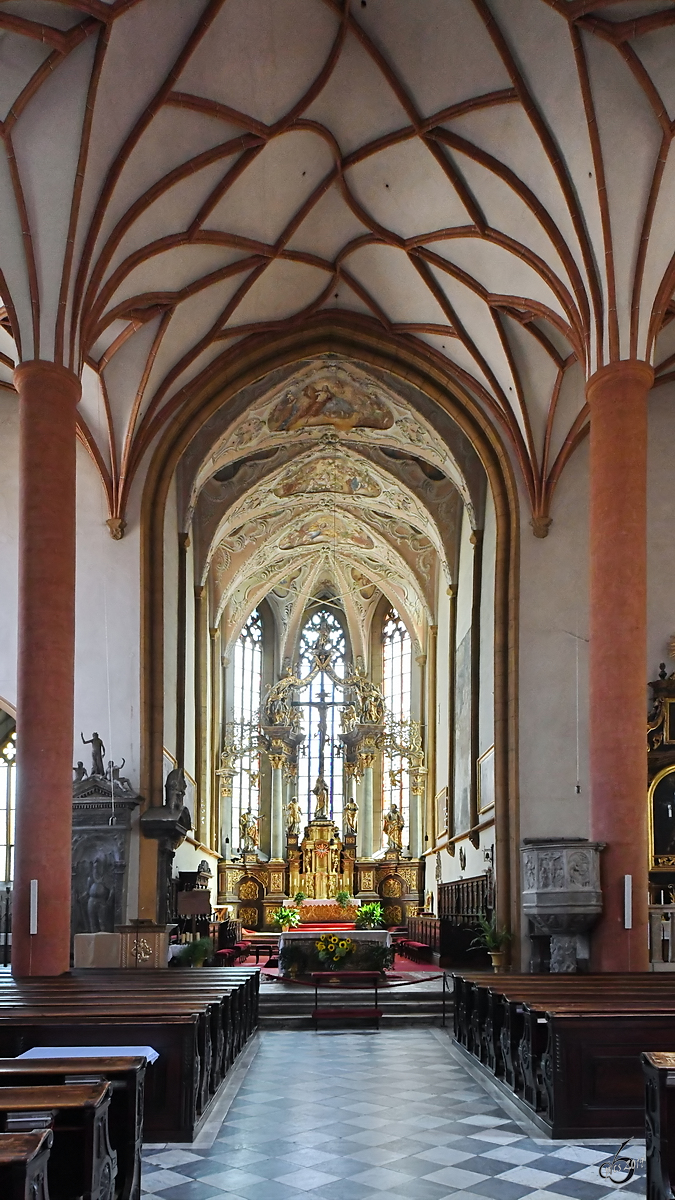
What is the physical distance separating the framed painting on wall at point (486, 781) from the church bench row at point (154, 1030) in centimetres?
1144

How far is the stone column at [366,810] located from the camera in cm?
3519

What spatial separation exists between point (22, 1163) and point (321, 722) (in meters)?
33.4

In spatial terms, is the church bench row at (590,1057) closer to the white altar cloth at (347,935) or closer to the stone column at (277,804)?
the white altar cloth at (347,935)

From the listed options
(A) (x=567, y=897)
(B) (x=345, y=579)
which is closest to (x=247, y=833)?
(B) (x=345, y=579)

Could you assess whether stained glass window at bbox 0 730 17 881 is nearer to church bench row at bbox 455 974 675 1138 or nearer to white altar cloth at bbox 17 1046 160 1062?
church bench row at bbox 455 974 675 1138

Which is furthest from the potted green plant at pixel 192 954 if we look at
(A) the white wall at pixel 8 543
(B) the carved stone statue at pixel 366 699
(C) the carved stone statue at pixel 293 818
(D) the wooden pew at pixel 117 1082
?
(C) the carved stone statue at pixel 293 818

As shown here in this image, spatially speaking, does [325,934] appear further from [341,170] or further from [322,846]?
[322,846]

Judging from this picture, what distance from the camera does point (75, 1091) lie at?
5094 mm

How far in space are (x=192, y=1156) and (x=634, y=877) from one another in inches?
309

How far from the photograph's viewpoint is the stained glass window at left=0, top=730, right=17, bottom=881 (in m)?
27.0

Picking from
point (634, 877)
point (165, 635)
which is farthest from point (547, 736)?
point (165, 635)

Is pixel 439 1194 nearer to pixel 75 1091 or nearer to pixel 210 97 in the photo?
pixel 75 1091

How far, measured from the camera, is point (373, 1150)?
7.83 m

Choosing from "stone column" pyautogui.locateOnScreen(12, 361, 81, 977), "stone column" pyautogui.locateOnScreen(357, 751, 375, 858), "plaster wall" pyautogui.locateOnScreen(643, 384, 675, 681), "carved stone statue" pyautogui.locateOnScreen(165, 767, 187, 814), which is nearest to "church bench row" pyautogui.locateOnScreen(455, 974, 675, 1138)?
"stone column" pyautogui.locateOnScreen(12, 361, 81, 977)
